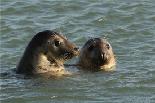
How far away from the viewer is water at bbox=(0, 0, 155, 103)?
9.99 m

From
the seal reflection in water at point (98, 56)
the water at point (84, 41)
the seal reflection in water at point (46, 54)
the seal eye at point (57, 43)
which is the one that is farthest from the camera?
the seal reflection in water at point (98, 56)

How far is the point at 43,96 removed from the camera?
988 centimetres

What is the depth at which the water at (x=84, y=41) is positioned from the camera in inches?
393

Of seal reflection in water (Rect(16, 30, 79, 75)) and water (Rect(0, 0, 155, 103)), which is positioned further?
seal reflection in water (Rect(16, 30, 79, 75))

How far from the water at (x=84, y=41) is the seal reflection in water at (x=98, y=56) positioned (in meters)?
0.28

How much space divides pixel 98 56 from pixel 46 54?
1380mm

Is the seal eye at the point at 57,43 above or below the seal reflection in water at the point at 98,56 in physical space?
above

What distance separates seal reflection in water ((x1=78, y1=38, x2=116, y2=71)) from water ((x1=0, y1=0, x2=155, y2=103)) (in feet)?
0.93

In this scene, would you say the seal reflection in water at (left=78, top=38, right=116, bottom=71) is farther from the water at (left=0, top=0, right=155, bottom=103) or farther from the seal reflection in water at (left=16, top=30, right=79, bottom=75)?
the seal reflection in water at (left=16, top=30, right=79, bottom=75)

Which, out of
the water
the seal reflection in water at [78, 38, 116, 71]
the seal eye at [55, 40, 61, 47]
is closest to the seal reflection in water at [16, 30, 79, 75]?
the seal eye at [55, 40, 61, 47]

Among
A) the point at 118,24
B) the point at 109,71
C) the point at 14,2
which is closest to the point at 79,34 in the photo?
the point at 118,24

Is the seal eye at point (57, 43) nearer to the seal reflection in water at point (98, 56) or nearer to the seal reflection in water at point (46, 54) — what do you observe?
the seal reflection in water at point (46, 54)

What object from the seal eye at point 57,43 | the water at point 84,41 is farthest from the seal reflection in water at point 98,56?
the seal eye at point 57,43

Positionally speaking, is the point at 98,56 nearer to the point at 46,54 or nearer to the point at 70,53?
the point at 70,53
